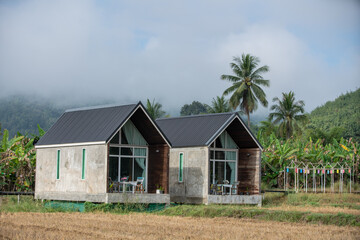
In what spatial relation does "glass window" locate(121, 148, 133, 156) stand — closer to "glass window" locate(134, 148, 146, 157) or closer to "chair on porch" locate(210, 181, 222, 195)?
"glass window" locate(134, 148, 146, 157)

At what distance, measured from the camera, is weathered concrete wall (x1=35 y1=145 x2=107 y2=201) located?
83.5ft

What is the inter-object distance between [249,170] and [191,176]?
11.8 ft

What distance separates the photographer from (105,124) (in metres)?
26.5

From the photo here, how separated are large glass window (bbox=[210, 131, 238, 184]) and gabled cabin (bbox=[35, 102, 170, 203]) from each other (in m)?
3.55

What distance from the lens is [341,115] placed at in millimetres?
88000

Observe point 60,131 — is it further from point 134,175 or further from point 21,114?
point 21,114

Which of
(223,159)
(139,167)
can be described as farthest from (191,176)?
(139,167)

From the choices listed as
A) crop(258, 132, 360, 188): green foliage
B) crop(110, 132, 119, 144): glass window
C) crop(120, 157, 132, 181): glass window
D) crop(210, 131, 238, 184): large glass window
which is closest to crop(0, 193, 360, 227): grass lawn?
crop(120, 157, 132, 181): glass window

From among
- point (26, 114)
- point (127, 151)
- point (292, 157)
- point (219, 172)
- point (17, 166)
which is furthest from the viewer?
point (26, 114)

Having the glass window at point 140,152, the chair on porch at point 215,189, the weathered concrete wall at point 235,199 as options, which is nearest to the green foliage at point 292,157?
the weathered concrete wall at point 235,199

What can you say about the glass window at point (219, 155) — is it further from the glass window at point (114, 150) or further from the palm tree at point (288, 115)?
the palm tree at point (288, 115)

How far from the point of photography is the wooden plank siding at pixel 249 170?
30.8 metres

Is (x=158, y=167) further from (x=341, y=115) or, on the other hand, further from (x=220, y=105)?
(x=341, y=115)

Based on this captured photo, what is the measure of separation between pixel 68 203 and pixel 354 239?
14037 millimetres
